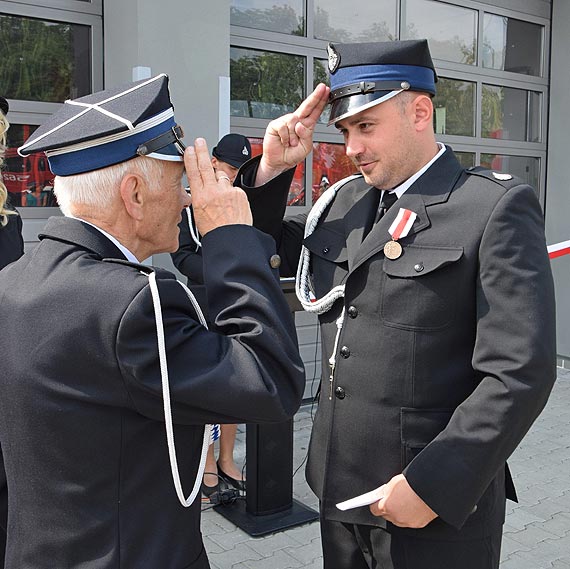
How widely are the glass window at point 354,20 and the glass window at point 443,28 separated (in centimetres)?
17

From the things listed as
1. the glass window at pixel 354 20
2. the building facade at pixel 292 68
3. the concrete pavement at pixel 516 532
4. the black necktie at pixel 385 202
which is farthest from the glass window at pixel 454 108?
the black necktie at pixel 385 202

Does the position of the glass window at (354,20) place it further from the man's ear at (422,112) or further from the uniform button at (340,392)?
the uniform button at (340,392)

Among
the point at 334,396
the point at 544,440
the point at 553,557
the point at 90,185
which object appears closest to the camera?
the point at 90,185

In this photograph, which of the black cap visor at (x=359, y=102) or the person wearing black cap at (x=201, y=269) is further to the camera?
the person wearing black cap at (x=201, y=269)

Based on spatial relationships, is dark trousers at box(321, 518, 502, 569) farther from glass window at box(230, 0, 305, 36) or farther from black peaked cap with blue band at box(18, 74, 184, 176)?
glass window at box(230, 0, 305, 36)

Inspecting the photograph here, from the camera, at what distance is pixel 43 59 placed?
15.5 ft

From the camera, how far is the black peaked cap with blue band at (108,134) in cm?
133

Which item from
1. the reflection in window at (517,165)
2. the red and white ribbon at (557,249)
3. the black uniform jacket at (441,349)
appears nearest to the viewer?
the black uniform jacket at (441,349)

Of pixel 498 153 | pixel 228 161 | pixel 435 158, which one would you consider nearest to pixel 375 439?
pixel 435 158

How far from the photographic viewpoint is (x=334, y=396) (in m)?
1.95

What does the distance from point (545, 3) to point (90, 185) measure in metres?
7.42

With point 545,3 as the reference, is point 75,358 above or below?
below

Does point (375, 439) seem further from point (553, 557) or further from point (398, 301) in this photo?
point (553, 557)

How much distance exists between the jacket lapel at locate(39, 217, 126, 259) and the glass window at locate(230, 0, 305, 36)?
447 centimetres
